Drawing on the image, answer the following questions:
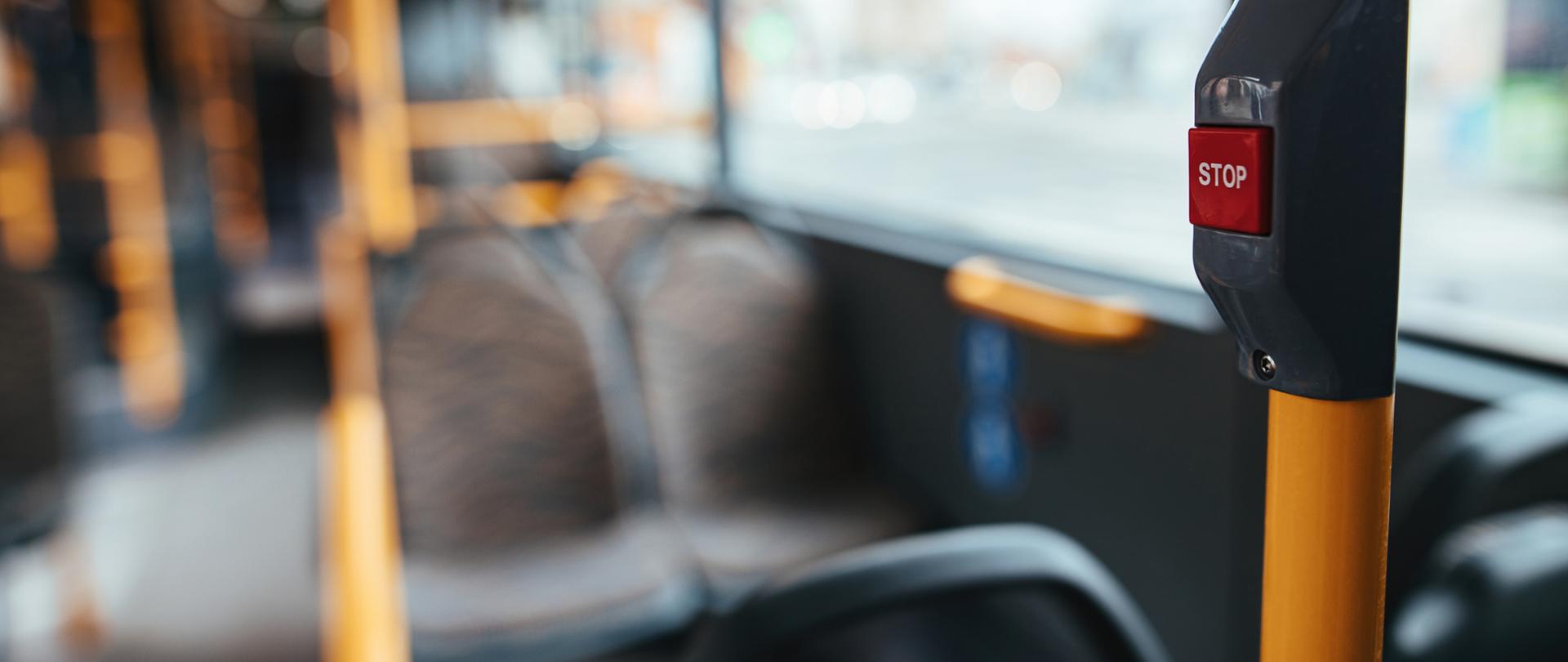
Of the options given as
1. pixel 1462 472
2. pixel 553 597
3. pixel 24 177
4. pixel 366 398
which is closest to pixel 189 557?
pixel 366 398

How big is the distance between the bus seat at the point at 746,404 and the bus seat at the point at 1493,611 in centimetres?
124

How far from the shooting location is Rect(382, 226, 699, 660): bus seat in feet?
6.29

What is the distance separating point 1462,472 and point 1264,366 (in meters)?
0.64

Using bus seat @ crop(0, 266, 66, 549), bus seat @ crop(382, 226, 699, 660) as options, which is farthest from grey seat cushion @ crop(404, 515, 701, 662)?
bus seat @ crop(0, 266, 66, 549)

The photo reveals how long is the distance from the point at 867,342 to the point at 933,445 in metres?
0.31

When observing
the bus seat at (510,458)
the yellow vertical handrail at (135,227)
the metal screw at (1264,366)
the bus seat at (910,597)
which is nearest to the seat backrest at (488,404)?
the bus seat at (510,458)

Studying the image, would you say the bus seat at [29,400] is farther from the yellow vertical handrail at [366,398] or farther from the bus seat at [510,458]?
the bus seat at [510,458]

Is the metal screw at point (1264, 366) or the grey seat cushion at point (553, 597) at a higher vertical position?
the metal screw at point (1264, 366)

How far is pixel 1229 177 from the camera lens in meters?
0.40

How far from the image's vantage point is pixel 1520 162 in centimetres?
133

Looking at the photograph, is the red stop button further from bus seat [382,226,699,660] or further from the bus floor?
the bus floor

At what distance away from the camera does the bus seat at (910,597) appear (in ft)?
2.24

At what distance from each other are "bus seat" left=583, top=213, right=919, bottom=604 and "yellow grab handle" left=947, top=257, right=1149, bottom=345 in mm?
426

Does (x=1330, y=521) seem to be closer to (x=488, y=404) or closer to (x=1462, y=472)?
(x=1462, y=472)
